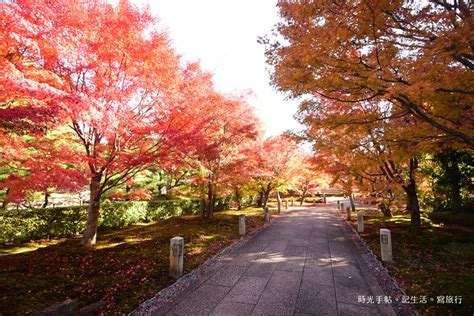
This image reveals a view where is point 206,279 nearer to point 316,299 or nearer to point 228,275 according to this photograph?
point 228,275

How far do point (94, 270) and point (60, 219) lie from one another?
6737 mm

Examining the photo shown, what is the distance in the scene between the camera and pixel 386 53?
507 centimetres

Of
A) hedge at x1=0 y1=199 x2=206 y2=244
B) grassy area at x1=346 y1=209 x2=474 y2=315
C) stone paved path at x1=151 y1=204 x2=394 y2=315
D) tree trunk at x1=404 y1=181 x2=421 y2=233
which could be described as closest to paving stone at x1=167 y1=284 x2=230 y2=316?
stone paved path at x1=151 y1=204 x2=394 y2=315

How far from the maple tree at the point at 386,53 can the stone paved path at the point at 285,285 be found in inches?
164

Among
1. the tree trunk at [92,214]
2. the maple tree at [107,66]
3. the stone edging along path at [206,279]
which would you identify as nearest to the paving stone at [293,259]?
the stone edging along path at [206,279]

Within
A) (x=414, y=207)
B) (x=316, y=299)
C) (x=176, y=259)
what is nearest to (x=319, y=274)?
(x=316, y=299)

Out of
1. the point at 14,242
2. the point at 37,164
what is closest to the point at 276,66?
the point at 37,164

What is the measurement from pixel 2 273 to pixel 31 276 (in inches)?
38.7

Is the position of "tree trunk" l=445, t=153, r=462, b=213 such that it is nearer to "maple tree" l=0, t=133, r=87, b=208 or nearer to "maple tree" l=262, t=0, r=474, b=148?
"maple tree" l=262, t=0, r=474, b=148

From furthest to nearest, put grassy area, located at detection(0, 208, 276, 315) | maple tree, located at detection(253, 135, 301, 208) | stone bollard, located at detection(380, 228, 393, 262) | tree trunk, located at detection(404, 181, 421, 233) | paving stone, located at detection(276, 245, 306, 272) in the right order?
1. maple tree, located at detection(253, 135, 301, 208)
2. tree trunk, located at detection(404, 181, 421, 233)
3. stone bollard, located at detection(380, 228, 393, 262)
4. paving stone, located at detection(276, 245, 306, 272)
5. grassy area, located at detection(0, 208, 276, 315)

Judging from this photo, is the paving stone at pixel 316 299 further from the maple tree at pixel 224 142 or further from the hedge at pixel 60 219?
the hedge at pixel 60 219

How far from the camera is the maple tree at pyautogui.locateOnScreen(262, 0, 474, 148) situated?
4.29 meters

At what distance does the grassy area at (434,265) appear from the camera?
5.04 m

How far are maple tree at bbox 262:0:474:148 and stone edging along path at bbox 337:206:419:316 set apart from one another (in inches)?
142
